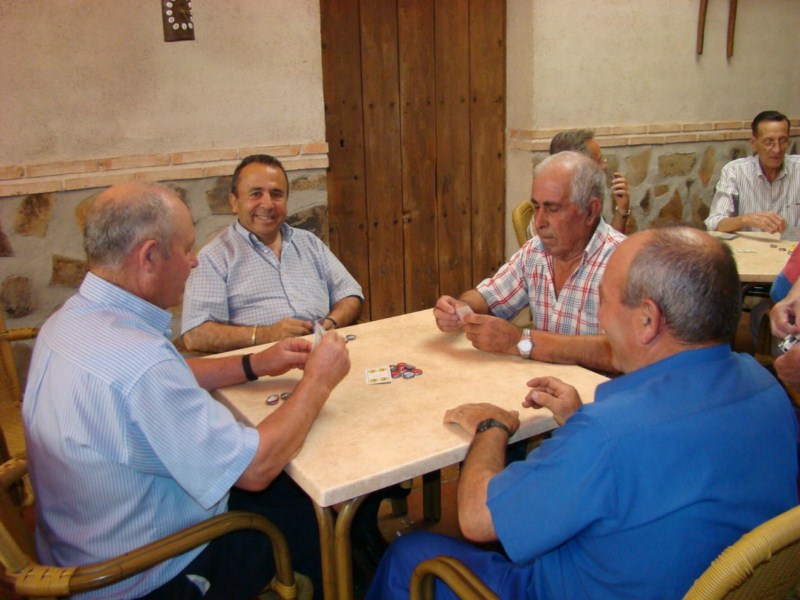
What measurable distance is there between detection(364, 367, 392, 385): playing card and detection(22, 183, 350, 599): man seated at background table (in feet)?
0.91

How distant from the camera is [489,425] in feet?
5.51

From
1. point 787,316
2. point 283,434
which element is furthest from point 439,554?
point 787,316

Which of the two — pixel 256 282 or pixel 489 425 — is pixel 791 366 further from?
pixel 256 282

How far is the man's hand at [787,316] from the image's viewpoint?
2.23 m

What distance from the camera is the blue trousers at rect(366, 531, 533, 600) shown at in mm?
1525

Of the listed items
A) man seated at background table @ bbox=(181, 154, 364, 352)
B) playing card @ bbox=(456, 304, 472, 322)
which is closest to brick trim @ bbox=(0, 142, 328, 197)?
man seated at background table @ bbox=(181, 154, 364, 352)

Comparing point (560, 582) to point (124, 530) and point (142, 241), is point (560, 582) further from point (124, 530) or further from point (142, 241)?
point (142, 241)

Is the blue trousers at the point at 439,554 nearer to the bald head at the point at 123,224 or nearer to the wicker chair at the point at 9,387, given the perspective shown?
the bald head at the point at 123,224

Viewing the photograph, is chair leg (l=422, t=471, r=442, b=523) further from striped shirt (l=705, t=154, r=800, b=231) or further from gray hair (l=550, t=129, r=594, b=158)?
striped shirt (l=705, t=154, r=800, b=231)

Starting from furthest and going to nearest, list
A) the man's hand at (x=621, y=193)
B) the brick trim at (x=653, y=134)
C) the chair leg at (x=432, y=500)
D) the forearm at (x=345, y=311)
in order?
the brick trim at (x=653, y=134)
the man's hand at (x=621, y=193)
the forearm at (x=345, y=311)
the chair leg at (x=432, y=500)

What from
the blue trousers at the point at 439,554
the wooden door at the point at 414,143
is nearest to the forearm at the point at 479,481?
the blue trousers at the point at 439,554

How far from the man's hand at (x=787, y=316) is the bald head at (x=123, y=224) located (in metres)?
1.77

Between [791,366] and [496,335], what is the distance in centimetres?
85

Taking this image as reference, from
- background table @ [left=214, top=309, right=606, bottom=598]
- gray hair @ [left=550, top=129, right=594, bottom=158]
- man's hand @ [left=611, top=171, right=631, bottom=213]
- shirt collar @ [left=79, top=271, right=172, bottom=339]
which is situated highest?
gray hair @ [left=550, top=129, right=594, bottom=158]
